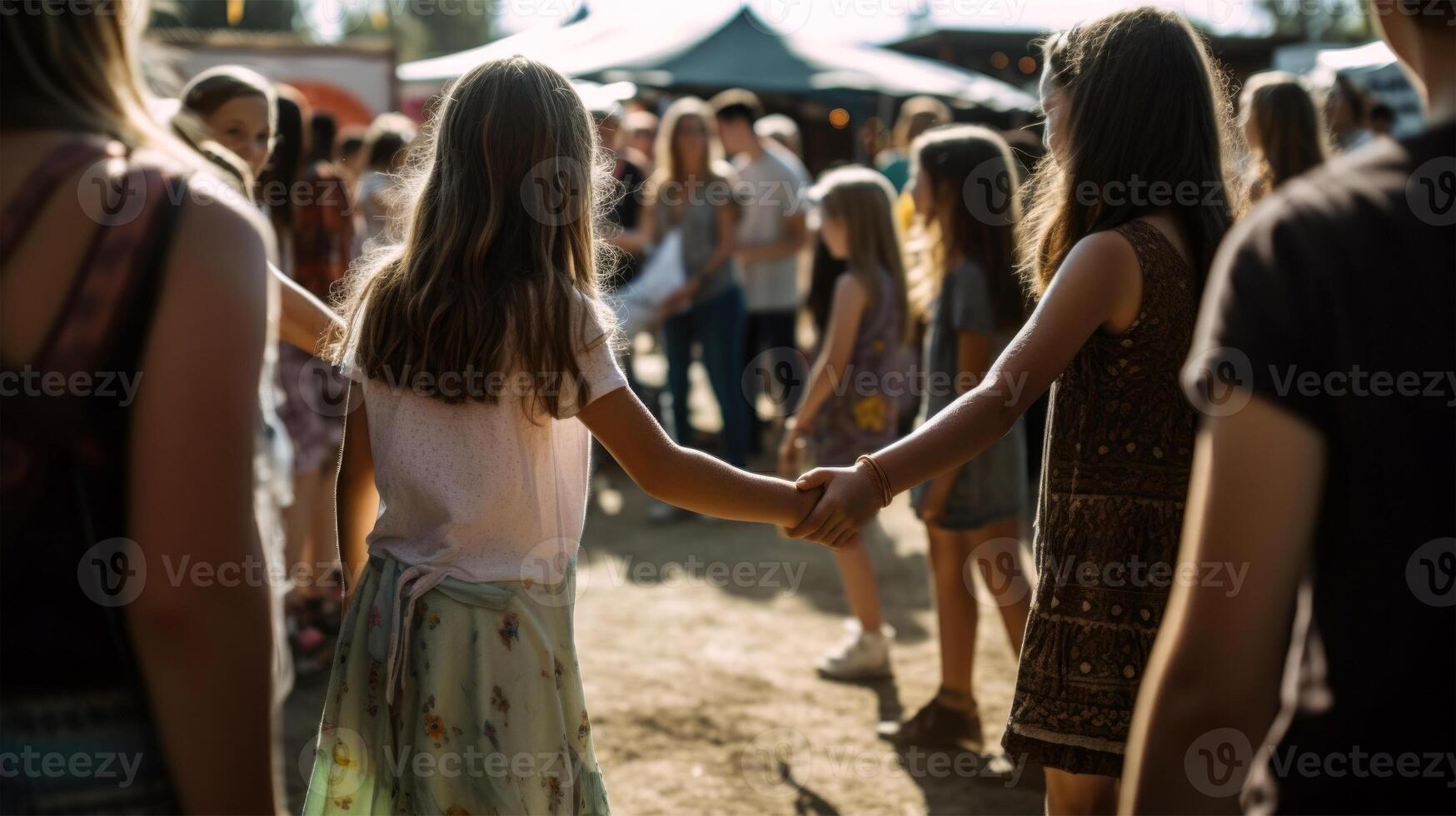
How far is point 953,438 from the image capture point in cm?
281

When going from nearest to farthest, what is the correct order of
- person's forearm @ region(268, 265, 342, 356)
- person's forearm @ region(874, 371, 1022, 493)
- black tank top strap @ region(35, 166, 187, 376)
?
black tank top strap @ region(35, 166, 187, 376), person's forearm @ region(874, 371, 1022, 493), person's forearm @ region(268, 265, 342, 356)

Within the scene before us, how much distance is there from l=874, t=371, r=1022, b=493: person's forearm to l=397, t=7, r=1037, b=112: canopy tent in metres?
9.91

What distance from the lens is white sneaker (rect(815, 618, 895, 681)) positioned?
207 inches

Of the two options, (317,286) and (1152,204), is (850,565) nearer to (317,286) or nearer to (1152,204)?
(317,286)

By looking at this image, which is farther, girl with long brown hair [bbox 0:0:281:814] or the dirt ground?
the dirt ground

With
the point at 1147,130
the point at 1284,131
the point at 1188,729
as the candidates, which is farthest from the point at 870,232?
the point at 1188,729

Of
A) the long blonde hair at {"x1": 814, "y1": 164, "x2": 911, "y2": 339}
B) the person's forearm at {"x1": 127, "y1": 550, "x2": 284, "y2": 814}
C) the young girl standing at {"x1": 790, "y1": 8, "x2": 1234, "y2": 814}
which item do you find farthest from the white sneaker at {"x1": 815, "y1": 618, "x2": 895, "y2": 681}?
the person's forearm at {"x1": 127, "y1": 550, "x2": 284, "y2": 814}

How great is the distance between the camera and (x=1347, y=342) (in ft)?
4.06

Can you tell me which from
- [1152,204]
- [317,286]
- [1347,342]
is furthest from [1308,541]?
[317,286]

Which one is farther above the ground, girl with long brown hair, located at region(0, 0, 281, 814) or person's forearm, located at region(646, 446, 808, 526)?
girl with long brown hair, located at region(0, 0, 281, 814)

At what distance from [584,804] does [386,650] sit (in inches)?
17.3

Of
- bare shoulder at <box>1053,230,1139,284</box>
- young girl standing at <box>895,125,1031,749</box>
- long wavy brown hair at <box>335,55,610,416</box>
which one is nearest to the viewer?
long wavy brown hair at <box>335,55,610,416</box>

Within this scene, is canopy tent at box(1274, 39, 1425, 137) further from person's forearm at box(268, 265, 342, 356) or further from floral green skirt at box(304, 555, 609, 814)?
floral green skirt at box(304, 555, 609, 814)

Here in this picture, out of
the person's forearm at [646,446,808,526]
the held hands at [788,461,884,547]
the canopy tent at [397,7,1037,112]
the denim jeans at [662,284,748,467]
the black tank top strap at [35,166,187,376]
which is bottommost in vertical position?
the denim jeans at [662,284,748,467]
